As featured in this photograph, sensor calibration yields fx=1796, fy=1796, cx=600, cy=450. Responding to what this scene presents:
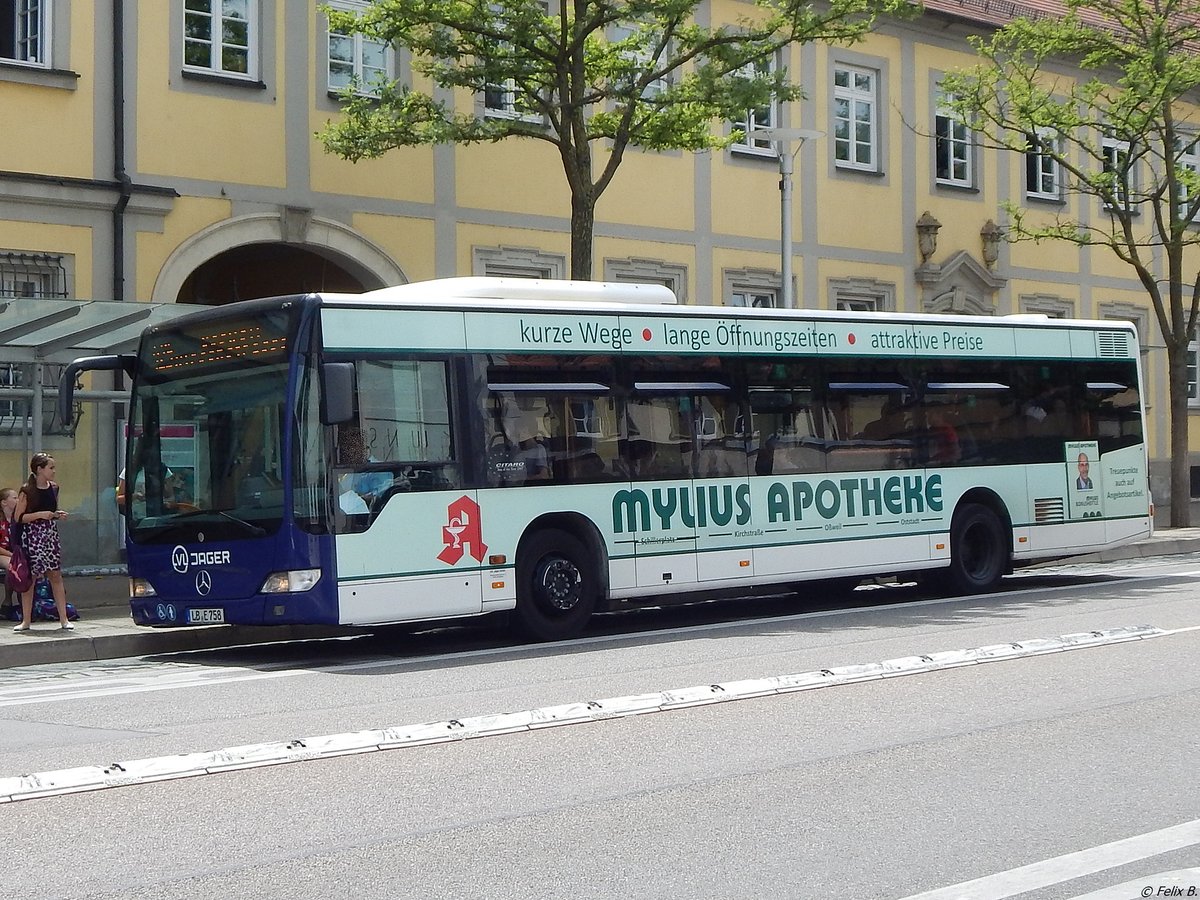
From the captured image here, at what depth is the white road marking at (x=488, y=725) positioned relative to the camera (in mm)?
7949

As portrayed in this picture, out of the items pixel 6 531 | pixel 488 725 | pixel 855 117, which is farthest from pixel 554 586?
pixel 855 117

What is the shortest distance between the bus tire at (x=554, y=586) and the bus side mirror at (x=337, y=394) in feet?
7.23

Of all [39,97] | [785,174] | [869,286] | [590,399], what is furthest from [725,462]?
[869,286]

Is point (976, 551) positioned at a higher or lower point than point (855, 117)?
lower

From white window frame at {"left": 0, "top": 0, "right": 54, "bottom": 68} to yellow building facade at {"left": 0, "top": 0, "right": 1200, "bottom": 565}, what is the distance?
3 cm

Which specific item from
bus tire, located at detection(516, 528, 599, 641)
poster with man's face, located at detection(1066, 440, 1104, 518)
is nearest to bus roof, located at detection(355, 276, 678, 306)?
bus tire, located at detection(516, 528, 599, 641)

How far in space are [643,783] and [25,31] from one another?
16.4 meters

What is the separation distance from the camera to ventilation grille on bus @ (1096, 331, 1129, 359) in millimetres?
20312

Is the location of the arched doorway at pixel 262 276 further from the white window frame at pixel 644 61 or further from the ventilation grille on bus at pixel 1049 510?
the ventilation grille on bus at pixel 1049 510

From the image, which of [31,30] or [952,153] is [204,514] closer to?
[31,30]

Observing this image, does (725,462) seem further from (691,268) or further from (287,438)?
(691,268)

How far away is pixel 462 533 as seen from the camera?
14.1m

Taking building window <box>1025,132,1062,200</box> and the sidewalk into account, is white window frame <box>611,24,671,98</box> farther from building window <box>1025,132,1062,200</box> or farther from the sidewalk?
building window <box>1025,132,1062,200</box>

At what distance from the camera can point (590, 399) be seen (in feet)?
49.5
